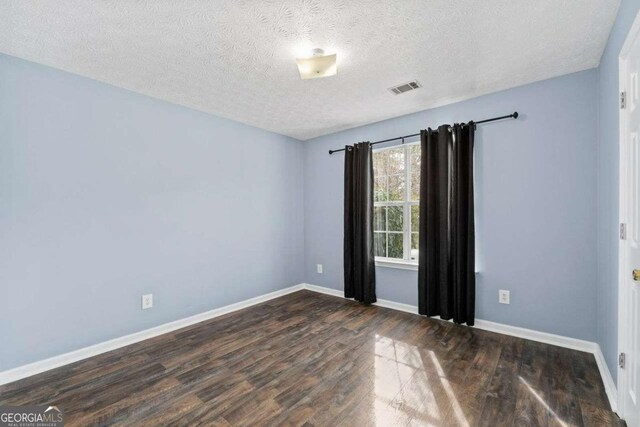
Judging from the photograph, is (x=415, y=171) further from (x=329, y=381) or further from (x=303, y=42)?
(x=329, y=381)

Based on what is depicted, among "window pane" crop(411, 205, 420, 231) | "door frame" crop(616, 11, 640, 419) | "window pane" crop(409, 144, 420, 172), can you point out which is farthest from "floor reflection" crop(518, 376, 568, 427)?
"window pane" crop(409, 144, 420, 172)

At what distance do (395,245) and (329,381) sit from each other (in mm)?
2022

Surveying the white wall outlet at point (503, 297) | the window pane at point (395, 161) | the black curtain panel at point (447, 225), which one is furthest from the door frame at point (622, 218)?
the window pane at point (395, 161)

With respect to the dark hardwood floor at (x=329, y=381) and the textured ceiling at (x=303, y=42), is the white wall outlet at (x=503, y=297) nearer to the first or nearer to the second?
the dark hardwood floor at (x=329, y=381)

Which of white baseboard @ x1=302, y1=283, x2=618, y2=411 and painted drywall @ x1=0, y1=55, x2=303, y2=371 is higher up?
painted drywall @ x1=0, y1=55, x2=303, y2=371

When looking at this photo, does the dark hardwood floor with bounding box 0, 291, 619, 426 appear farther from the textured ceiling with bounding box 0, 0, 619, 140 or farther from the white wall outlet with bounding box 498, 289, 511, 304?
the textured ceiling with bounding box 0, 0, 619, 140

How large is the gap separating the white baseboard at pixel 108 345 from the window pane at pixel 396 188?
225 cm

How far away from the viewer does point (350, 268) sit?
393 centimetres

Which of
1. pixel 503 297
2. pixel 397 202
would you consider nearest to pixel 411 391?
pixel 503 297

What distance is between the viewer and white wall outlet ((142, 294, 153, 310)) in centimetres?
282

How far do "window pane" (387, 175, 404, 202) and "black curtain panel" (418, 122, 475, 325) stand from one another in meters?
0.42

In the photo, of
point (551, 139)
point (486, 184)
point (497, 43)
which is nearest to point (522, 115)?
point (551, 139)

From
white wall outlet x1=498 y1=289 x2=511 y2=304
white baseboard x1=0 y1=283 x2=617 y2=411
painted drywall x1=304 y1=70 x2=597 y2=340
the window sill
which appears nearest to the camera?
white baseboard x1=0 y1=283 x2=617 y2=411

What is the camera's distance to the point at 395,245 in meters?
3.71
